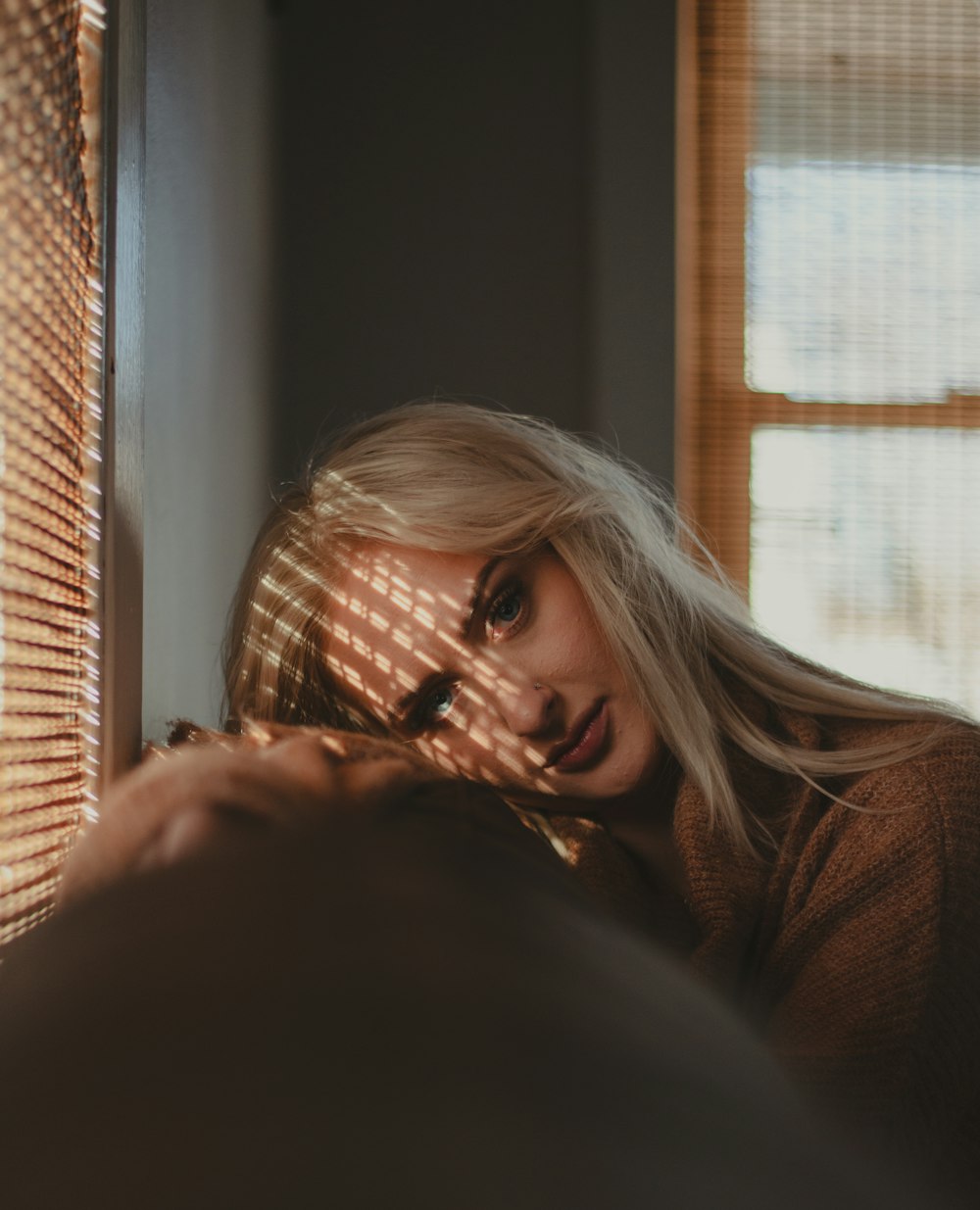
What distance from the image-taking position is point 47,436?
11.4 inches

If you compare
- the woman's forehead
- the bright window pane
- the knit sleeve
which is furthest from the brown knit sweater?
the bright window pane

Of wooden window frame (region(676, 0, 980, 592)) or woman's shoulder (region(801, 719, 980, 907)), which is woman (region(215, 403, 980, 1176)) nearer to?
woman's shoulder (region(801, 719, 980, 907))

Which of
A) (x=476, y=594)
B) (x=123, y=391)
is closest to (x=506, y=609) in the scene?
(x=476, y=594)

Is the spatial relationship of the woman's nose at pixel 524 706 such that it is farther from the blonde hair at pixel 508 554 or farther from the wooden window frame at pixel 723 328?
the wooden window frame at pixel 723 328

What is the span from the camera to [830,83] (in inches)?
37.6

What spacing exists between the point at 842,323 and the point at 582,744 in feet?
2.29

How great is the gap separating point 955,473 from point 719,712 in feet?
2.07

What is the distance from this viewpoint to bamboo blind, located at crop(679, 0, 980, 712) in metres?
0.94

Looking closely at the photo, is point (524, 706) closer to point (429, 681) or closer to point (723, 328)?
point (429, 681)

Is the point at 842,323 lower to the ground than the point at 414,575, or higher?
higher

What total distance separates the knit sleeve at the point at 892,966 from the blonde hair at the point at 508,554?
0.10 ft

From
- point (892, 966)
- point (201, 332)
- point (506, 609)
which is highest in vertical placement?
point (201, 332)

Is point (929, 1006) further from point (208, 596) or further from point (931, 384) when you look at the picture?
point (931, 384)

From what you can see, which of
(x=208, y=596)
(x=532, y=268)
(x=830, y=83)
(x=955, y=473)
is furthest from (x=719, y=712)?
(x=830, y=83)
